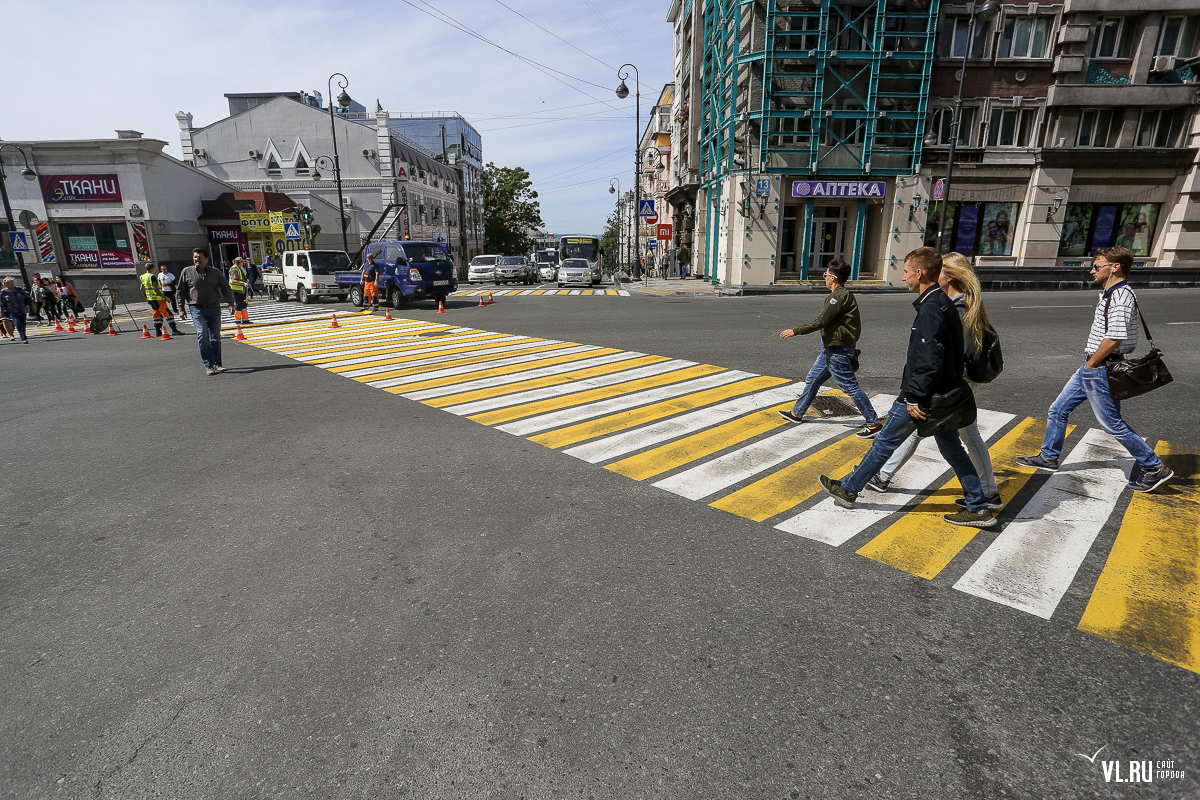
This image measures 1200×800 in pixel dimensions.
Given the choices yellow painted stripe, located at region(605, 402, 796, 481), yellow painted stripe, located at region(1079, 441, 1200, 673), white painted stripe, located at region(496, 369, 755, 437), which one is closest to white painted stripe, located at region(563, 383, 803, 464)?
yellow painted stripe, located at region(605, 402, 796, 481)

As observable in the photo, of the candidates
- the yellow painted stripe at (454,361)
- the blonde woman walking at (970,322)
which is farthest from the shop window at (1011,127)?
the blonde woman walking at (970,322)

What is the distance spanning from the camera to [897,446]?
4.25 m

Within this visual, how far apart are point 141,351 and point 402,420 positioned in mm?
10293

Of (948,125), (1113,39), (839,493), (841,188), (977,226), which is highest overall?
(1113,39)

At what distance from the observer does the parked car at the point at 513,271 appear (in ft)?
116

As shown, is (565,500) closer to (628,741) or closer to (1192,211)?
(628,741)

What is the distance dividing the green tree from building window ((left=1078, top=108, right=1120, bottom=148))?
6078 centimetres

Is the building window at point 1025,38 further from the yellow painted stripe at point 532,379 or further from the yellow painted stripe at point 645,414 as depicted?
the yellow painted stripe at point 645,414

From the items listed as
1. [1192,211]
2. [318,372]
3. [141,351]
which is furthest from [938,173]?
[141,351]

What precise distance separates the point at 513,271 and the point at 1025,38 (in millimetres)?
27610

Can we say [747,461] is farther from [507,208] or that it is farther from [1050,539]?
[507,208]

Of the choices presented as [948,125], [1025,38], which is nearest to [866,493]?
[948,125]

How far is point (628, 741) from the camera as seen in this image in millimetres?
2539

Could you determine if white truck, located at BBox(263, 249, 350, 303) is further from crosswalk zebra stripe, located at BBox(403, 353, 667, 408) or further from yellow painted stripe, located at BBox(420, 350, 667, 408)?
crosswalk zebra stripe, located at BBox(403, 353, 667, 408)
